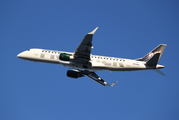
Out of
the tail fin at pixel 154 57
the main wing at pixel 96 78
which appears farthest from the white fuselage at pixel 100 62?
the main wing at pixel 96 78

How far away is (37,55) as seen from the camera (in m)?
45.7

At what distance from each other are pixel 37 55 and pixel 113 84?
19.1m

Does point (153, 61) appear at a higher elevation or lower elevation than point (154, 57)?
lower

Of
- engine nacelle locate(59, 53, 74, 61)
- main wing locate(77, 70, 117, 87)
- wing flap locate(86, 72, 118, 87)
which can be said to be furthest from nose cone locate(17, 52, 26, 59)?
wing flap locate(86, 72, 118, 87)

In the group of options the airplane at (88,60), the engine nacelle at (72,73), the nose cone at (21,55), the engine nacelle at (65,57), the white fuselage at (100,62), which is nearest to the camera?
the airplane at (88,60)

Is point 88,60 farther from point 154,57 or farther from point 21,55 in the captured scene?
point 21,55

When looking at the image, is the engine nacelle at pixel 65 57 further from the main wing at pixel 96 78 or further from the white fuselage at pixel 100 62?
the main wing at pixel 96 78

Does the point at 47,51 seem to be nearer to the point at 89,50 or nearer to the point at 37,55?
the point at 37,55

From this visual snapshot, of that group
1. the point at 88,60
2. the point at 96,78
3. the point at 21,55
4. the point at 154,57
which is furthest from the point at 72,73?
the point at 154,57

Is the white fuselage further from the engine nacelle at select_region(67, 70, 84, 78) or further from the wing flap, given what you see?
the wing flap

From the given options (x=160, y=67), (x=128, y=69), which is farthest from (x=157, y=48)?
(x=128, y=69)

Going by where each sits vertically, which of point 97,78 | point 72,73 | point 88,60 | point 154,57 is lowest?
point 97,78

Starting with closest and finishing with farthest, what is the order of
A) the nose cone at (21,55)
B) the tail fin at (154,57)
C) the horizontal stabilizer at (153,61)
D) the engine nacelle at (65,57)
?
the horizontal stabilizer at (153,61)
the tail fin at (154,57)
the engine nacelle at (65,57)
the nose cone at (21,55)

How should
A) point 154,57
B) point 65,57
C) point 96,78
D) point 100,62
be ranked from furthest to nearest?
point 96,78, point 100,62, point 65,57, point 154,57
